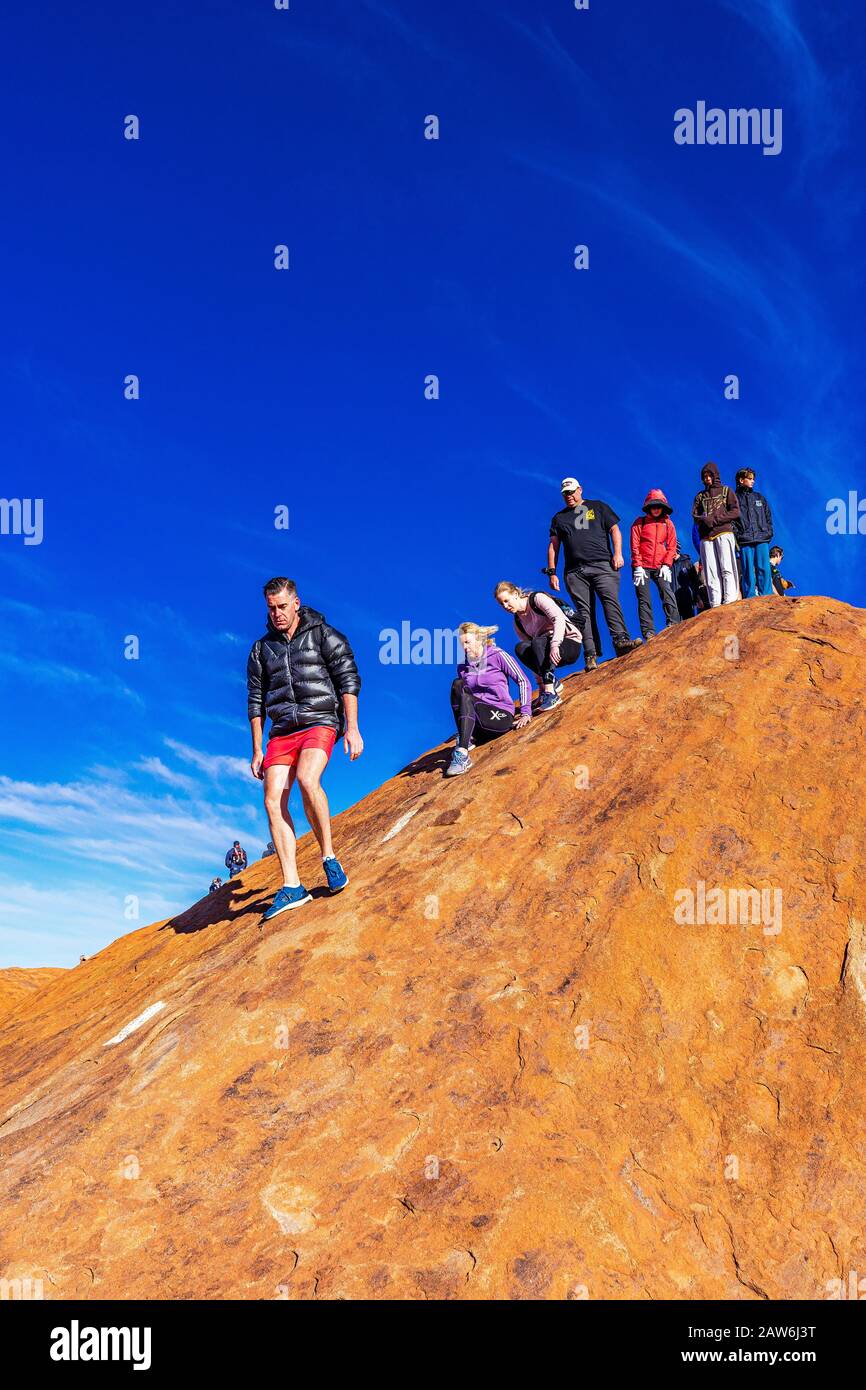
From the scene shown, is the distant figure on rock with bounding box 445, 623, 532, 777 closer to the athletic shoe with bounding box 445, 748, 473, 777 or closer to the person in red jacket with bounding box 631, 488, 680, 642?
the athletic shoe with bounding box 445, 748, 473, 777

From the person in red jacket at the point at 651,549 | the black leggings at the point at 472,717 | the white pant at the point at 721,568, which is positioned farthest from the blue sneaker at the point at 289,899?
the white pant at the point at 721,568

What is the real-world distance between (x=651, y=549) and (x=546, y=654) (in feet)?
8.57

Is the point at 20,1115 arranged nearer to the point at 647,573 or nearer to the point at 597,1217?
the point at 597,1217

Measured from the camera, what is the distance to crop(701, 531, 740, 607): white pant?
11984 millimetres

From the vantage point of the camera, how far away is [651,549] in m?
12.1

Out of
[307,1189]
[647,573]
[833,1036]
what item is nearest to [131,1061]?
[307,1189]

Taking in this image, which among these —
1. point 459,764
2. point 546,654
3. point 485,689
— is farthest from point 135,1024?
point 546,654

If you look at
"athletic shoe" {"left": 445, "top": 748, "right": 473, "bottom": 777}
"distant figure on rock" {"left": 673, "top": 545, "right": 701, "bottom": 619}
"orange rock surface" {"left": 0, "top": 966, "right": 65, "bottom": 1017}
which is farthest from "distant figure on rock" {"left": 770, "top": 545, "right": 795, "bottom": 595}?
"orange rock surface" {"left": 0, "top": 966, "right": 65, "bottom": 1017}

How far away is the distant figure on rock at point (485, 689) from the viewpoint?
34.5 ft

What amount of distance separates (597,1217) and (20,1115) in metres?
4.57

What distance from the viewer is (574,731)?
8977 mm

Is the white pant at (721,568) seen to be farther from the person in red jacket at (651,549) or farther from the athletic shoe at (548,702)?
the athletic shoe at (548,702)

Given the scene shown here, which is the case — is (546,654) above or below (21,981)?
above

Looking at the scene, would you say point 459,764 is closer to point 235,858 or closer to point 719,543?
point 719,543
